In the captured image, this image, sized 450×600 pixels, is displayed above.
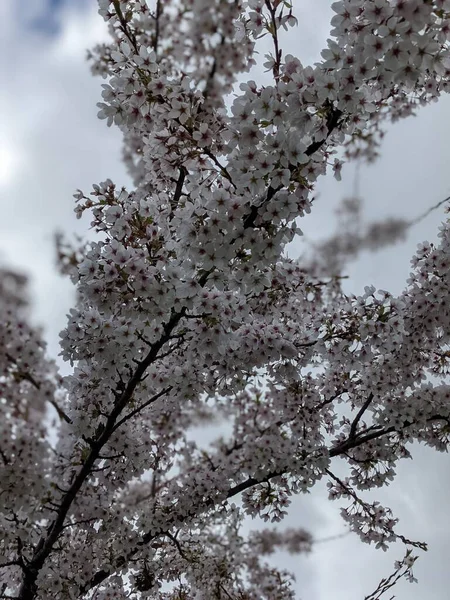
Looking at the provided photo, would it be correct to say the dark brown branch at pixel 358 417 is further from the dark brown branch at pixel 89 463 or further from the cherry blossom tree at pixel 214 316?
the dark brown branch at pixel 89 463

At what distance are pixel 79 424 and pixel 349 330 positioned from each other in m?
3.31

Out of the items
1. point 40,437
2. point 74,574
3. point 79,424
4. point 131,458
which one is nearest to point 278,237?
point 40,437

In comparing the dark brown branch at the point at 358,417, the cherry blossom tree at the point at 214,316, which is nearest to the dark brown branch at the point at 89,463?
the cherry blossom tree at the point at 214,316

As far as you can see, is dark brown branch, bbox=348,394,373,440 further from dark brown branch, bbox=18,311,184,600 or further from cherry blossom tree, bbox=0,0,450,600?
dark brown branch, bbox=18,311,184,600

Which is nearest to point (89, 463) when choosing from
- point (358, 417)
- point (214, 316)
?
point (214, 316)

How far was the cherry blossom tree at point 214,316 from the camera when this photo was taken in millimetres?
3766

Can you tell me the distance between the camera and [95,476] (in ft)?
22.4

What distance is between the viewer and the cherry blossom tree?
12.4 ft

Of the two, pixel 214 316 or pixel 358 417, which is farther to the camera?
pixel 358 417

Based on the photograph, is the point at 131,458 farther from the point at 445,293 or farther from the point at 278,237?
the point at 445,293

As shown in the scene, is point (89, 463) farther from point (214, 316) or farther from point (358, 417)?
point (358, 417)

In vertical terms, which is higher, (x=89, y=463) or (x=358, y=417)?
(x=89, y=463)

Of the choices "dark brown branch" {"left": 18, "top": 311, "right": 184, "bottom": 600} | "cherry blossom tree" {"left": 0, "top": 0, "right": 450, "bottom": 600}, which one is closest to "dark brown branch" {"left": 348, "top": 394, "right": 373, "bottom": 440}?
"cherry blossom tree" {"left": 0, "top": 0, "right": 450, "bottom": 600}

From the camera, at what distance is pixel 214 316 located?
4.51m
